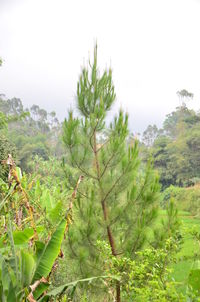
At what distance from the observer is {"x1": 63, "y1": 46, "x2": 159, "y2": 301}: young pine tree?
376 cm

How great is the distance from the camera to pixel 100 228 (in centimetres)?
388

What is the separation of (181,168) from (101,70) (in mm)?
21271

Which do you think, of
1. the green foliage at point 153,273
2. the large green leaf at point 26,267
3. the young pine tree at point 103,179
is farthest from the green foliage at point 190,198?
the large green leaf at point 26,267

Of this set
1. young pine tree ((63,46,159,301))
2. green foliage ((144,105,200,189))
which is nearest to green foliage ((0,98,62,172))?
green foliage ((144,105,200,189))

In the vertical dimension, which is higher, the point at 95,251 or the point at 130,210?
the point at 130,210

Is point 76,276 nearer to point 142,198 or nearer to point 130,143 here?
point 142,198

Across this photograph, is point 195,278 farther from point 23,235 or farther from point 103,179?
point 103,179

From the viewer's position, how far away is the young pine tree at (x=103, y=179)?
3756 mm

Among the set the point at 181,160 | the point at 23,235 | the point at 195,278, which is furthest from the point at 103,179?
the point at 181,160

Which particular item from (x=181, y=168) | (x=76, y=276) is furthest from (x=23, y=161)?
(x=76, y=276)

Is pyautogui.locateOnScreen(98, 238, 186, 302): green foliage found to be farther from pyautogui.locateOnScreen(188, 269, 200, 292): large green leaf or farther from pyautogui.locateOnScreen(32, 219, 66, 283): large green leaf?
pyautogui.locateOnScreen(32, 219, 66, 283): large green leaf

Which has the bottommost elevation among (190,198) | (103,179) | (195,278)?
(195,278)

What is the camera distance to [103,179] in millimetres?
3912

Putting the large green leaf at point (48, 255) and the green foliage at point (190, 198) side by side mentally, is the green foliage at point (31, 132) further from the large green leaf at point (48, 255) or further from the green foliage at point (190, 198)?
the large green leaf at point (48, 255)
